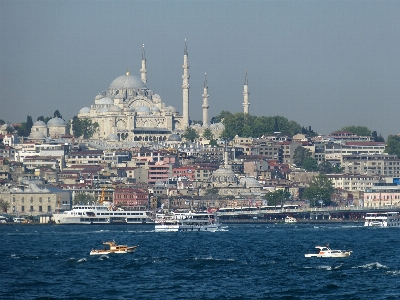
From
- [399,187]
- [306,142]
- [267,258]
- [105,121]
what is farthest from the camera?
[105,121]

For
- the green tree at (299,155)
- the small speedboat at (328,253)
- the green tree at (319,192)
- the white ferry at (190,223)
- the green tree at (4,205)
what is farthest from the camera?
the green tree at (299,155)

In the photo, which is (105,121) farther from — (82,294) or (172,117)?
(82,294)

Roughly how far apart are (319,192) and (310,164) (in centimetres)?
1989

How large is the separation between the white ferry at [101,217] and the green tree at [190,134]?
151 ft

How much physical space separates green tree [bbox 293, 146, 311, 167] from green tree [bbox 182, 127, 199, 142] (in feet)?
35.2

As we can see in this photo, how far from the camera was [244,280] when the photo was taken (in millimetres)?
41656

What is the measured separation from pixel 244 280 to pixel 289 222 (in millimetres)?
48052

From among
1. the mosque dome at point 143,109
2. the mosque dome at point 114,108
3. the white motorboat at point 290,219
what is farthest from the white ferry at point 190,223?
the mosque dome at point 143,109

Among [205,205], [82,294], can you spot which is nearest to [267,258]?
[82,294]

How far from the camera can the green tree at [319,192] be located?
102 meters

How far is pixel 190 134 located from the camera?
133000mm

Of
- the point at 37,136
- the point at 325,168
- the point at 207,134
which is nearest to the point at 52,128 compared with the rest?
the point at 37,136

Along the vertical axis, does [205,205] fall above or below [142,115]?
below

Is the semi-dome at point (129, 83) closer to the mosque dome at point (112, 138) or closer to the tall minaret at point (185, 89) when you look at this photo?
the tall minaret at point (185, 89)
